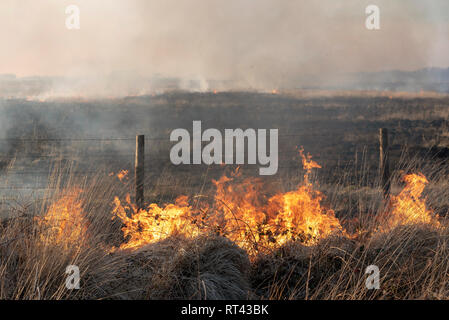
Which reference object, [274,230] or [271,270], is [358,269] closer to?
[271,270]

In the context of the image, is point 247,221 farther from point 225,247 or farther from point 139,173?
point 139,173

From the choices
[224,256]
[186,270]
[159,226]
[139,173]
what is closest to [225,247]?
[224,256]

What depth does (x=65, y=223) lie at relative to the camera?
4848mm

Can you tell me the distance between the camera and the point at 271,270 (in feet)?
15.0

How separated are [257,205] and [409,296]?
2636 millimetres

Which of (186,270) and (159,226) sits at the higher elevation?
(159,226)

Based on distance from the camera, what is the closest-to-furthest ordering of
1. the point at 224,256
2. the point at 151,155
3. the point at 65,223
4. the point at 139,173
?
the point at 224,256
the point at 65,223
the point at 139,173
the point at 151,155

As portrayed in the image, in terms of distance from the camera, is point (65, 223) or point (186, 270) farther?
point (65, 223)

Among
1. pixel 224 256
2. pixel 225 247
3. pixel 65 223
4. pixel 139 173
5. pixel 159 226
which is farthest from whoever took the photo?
pixel 139 173

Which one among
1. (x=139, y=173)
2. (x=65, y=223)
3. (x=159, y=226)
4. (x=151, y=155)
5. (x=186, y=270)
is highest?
(x=139, y=173)

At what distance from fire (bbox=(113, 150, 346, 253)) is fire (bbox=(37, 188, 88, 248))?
0.63 meters

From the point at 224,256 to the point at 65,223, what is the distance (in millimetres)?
1832

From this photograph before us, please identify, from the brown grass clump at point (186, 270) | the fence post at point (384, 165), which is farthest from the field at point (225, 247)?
the fence post at point (384, 165)

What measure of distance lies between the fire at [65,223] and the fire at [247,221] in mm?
632
